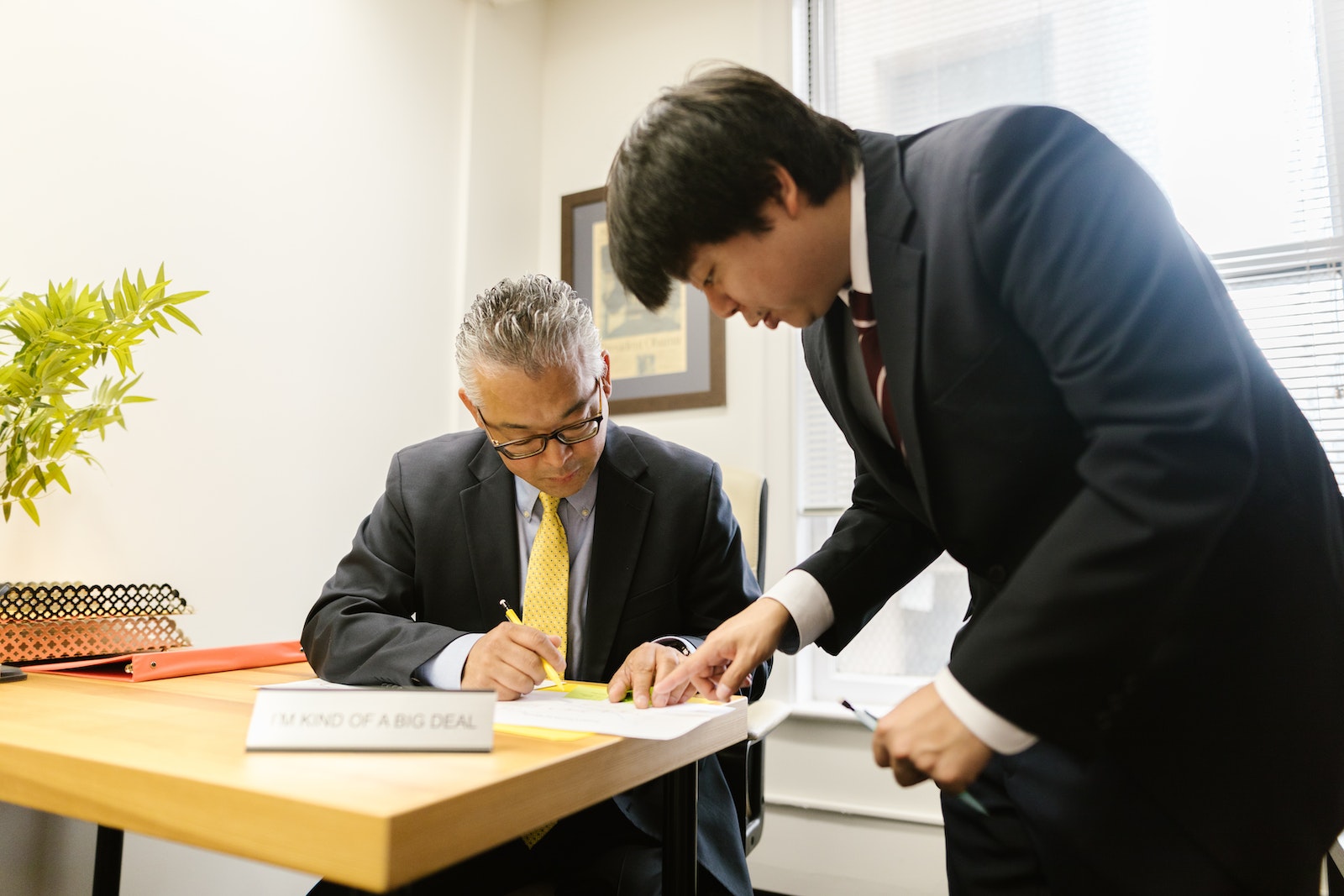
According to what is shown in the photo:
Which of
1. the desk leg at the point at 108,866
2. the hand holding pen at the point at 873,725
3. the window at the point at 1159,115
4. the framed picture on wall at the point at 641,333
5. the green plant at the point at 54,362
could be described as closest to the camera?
the hand holding pen at the point at 873,725

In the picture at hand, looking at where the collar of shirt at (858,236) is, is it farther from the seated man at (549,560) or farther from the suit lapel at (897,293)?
the seated man at (549,560)

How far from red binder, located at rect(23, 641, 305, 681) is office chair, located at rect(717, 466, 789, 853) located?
87 cm

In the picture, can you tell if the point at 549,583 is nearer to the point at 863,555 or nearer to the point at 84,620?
the point at 863,555

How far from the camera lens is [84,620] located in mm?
1555

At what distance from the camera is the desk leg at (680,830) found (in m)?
1.11

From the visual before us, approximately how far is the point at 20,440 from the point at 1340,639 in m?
1.70

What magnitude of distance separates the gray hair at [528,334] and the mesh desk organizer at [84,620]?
0.76m

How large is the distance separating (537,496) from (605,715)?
0.62m

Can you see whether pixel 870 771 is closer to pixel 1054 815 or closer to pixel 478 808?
pixel 1054 815

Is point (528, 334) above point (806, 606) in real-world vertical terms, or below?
above

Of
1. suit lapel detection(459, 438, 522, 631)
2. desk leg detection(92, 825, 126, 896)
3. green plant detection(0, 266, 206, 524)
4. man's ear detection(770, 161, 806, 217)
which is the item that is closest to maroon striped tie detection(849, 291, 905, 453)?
man's ear detection(770, 161, 806, 217)

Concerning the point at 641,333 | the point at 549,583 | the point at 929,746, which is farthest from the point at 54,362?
the point at 641,333

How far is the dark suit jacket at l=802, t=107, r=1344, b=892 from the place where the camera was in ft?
2.21

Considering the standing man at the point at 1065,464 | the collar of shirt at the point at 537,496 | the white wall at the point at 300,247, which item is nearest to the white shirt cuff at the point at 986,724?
the standing man at the point at 1065,464
